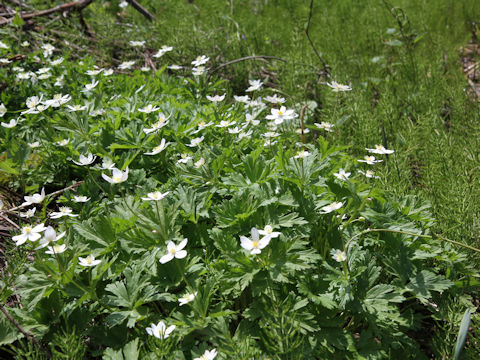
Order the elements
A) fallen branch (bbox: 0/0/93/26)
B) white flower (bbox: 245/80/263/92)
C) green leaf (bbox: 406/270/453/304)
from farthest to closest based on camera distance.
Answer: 1. fallen branch (bbox: 0/0/93/26)
2. white flower (bbox: 245/80/263/92)
3. green leaf (bbox: 406/270/453/304)

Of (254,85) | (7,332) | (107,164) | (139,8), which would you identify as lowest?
(7,332)

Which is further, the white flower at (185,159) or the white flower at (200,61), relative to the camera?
the white flower at (200,61)

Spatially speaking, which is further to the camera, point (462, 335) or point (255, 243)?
point (255, 243)

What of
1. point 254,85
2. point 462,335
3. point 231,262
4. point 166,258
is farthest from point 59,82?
point 462,335

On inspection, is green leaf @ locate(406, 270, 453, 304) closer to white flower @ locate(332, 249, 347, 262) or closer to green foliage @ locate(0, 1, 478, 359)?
green foliage @ locate(0, 1, 478, 359)

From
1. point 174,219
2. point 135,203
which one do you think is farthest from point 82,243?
point 174,219

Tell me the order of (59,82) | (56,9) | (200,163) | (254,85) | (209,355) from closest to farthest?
(209,355), (200,163), (254,85), (59,82), (56,9)

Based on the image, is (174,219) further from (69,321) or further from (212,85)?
(212,85)

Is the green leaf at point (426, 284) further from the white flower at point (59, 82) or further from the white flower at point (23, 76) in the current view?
the white flower at point (23, 76)

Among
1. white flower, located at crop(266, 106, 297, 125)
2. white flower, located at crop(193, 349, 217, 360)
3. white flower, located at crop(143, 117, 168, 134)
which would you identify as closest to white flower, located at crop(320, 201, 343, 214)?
white flower, located at crop(266, 106, 297, 125)

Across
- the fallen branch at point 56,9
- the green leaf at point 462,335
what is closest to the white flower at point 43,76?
the fallen branch at point 56,9

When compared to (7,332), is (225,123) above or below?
above

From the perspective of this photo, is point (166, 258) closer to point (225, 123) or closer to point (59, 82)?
point (225, 123)

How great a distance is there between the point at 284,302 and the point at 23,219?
62.9 inches
